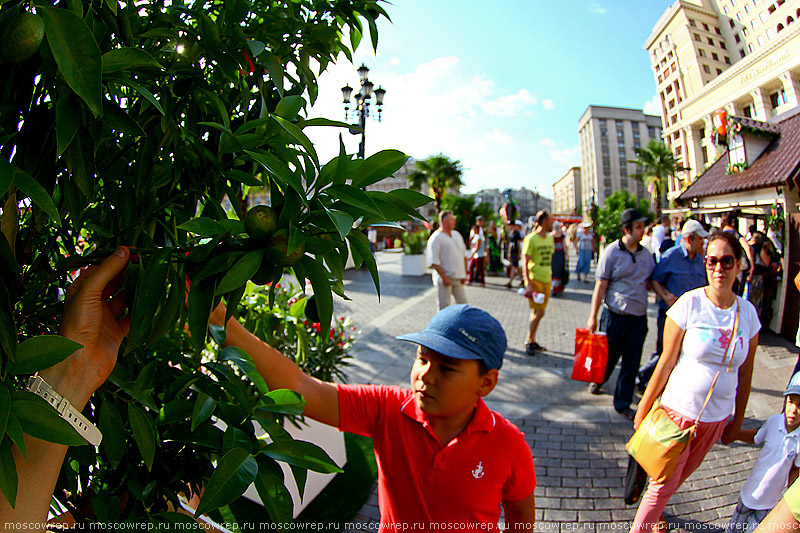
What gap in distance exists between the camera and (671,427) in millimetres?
2828

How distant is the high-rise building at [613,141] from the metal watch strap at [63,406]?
108819mm

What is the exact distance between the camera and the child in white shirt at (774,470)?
2.42 meters

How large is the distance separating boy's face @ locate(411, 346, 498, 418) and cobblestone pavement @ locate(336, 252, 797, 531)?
6.48ft

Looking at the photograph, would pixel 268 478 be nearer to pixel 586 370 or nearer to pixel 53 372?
pixel 53 372

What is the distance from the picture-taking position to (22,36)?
605 millimetres

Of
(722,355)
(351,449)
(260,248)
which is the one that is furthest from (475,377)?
(351,449)

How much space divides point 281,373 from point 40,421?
123 cm

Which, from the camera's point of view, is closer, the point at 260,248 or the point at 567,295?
the point at 260,248

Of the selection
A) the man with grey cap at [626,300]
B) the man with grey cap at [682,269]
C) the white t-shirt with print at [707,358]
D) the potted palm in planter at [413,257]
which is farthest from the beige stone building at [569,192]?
the white t-shirt with print at [707,358]

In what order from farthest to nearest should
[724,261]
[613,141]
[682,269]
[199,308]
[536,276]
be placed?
[613,141], [536,276], [682,269], [724,261], [199,308]

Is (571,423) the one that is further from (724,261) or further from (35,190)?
(35,190)

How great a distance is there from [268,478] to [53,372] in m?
0.49

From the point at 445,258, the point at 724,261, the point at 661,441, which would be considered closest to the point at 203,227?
the point at 661,441

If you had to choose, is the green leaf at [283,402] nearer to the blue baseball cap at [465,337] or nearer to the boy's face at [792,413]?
the blue baseball cap at [465,337]
